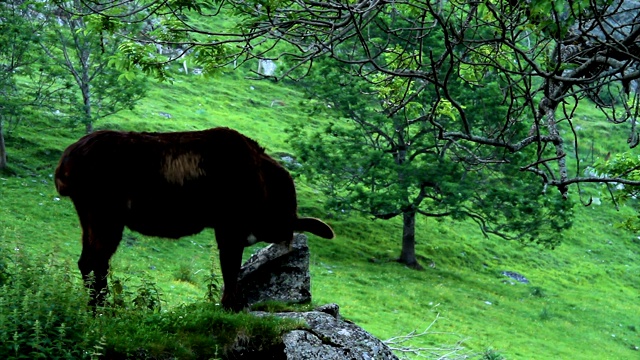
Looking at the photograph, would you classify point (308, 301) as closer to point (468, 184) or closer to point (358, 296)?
point (358, 296)

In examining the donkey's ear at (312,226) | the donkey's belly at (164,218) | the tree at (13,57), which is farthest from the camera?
the tree at (13,57)

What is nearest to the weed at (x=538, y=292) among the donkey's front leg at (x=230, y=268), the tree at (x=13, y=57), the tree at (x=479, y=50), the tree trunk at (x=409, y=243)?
the tree trunk at (x=409, y=243)

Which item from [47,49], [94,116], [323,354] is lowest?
[323,354]

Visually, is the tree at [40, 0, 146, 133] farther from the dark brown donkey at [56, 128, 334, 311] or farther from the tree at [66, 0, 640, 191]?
the tree at [66, 0, 640, 191]

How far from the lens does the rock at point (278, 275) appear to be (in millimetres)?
9578

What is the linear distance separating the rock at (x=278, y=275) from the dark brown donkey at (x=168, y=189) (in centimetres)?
72

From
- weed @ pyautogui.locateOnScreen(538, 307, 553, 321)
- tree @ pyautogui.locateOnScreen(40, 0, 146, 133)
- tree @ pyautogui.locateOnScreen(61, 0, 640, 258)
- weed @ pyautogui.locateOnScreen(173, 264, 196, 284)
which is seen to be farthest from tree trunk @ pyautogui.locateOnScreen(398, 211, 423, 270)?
tree @ pyautogui.locateOnScreen(61, 0, 640, 258)

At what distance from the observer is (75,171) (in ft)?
25.7

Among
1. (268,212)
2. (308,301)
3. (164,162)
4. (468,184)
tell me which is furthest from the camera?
(468,184)

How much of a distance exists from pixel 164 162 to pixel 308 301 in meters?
3.05

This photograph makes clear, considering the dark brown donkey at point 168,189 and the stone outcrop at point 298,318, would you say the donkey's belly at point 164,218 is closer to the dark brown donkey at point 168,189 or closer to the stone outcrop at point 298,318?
the dark brown donkey at point 168,189

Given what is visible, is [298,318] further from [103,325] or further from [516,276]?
[516,276]

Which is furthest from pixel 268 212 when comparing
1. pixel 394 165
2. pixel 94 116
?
pixel 94 116

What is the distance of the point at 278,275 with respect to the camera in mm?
9695
